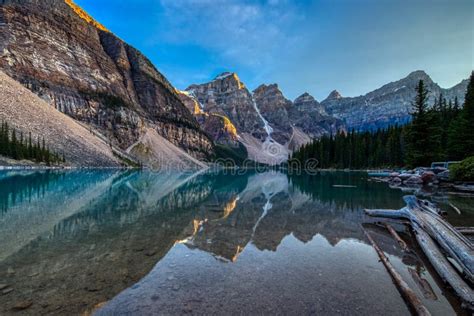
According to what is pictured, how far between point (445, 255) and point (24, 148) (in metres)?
94.3

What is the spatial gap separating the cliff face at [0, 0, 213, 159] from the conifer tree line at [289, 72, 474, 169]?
107 metres

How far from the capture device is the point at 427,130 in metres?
37.5

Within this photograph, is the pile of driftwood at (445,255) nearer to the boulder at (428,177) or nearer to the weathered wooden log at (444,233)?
the weathered wooden log at (444,233)

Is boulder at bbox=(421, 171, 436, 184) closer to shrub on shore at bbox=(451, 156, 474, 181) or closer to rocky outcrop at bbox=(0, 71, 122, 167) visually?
shrub on shore at bbox=(451, 156, 474, 181)

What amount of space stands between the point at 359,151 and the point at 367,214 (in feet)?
288

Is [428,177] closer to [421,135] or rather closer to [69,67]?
[421,135]

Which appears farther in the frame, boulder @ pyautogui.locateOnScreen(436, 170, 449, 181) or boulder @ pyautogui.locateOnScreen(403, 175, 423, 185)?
boulder @ pyautogui.locateOnScreen(403, 175, 423, 185)

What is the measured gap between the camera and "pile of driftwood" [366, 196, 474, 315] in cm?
532

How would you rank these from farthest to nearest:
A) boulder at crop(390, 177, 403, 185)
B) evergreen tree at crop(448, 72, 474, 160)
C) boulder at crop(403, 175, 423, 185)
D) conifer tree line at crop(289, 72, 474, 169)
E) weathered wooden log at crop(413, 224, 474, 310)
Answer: conifer tree line at crop(289, 72, 474, 169)
evergreen tree at crop(448, 72, 474, 160)
boulder at crop(390, 177, 403, 185)
boulder at crop(403, 175, 423, 185)
weathered wooden log at crop(413, 224, 474, 310)

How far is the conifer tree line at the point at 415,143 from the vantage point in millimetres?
37031

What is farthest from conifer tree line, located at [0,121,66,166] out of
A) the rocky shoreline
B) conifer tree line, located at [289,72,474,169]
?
conifer tree line, located at [289,72,474,169]

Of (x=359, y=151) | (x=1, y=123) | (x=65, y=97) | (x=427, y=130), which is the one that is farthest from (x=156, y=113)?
(x=427, y=130)

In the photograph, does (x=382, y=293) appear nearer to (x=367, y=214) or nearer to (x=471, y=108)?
(x=367, y=214)

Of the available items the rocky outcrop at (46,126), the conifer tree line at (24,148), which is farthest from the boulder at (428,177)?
the rocky outcrop at (46,126)
